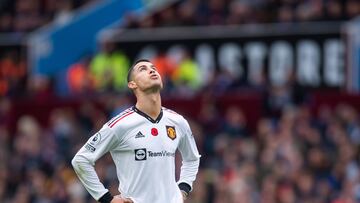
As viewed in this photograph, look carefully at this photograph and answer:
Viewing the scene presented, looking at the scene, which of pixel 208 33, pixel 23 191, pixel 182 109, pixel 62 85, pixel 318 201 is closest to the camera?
pixel 318 201

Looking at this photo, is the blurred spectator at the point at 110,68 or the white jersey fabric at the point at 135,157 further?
the blurred spectator at the point at 110,68

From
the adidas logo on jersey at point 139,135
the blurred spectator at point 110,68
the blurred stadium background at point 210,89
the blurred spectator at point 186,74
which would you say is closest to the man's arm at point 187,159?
the adidas logo on jersey at point 139,135

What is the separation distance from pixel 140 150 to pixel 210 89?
13142 mm

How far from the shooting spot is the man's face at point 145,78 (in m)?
12.2

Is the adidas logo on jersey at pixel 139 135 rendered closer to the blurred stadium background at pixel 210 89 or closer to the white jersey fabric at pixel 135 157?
the white jersey fabric at pixel 135 157

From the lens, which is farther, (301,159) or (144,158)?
(301,159)

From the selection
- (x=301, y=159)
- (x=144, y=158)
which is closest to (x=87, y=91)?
(x=301, y=159)

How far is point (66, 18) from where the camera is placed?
2884 cm

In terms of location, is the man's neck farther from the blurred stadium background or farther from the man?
the blurred stadium background

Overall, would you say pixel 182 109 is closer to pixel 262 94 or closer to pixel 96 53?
pixel 262 94

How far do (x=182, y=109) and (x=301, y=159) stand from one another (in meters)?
4.22

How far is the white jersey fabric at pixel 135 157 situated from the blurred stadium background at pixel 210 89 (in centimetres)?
826

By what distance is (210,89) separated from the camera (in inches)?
990

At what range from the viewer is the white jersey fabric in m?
12.0
